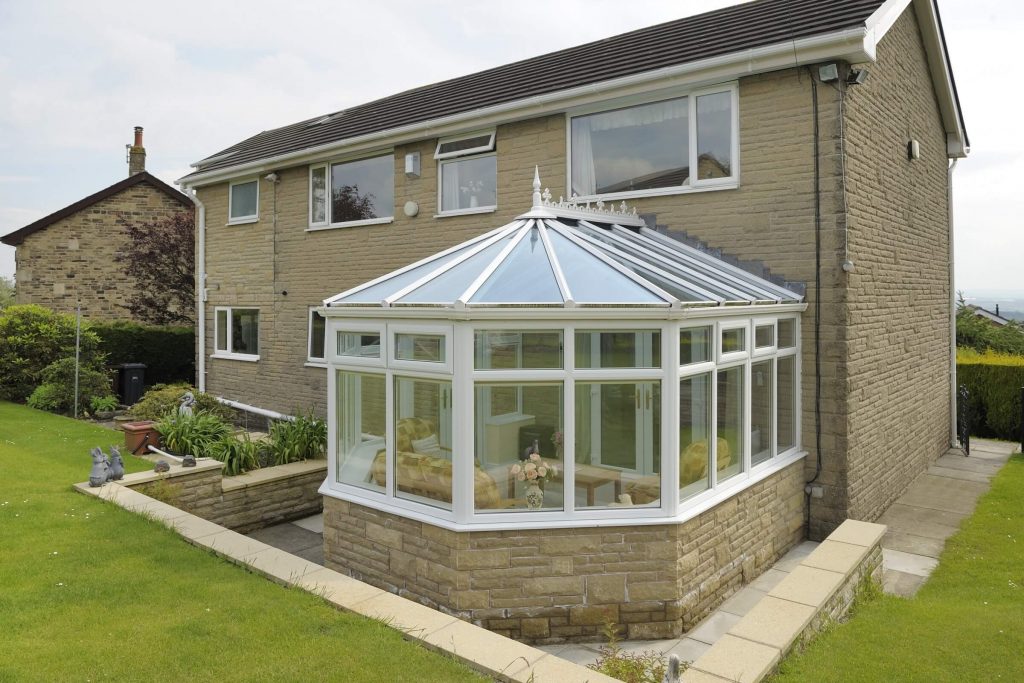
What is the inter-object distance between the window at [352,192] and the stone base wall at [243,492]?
496 cm

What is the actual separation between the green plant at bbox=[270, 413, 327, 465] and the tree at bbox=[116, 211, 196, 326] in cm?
1384

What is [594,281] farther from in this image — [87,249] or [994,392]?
[87,249]

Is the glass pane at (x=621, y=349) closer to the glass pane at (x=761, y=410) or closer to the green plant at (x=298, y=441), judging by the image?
the glass pane at (x=761, y=410)

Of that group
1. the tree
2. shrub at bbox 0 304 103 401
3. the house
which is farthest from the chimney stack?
shrub at bbox 0 304 103 401

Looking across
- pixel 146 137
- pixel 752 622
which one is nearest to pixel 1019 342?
pixel 752 622

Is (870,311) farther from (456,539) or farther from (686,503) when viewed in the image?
(456,539)

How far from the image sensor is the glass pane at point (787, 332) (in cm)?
795

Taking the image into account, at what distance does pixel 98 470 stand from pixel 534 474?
226 inches

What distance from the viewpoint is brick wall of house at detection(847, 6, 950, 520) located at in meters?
8.46

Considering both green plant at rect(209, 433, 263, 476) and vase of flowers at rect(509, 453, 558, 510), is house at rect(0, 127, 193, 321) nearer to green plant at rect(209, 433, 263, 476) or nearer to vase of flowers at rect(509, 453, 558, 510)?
green plant at rect(209, 433, 263, 476)

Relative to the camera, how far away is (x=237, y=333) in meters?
16.0

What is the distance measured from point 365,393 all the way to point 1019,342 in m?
18.8

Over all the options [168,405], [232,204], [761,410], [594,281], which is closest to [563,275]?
[594,281]

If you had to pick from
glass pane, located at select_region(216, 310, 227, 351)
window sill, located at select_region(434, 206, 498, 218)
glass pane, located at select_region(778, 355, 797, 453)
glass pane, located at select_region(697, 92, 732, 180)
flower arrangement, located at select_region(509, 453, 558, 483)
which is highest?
glass pane, located at select_region(697, 92, 732, 180)
